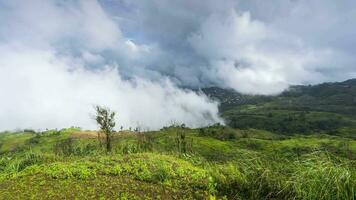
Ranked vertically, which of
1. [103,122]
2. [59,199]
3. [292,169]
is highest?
[103,122]

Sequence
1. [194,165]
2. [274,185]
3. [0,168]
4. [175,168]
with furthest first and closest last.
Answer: [0,168], [194,165], [175,168], [274,185]

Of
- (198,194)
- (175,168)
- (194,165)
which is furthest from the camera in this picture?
(194,165)

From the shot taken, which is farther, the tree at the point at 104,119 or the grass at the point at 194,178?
the tree at the point at 104,119

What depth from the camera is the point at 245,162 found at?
1723cm

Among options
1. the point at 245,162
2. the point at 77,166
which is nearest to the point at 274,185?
the point at 245,162

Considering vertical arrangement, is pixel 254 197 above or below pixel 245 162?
below

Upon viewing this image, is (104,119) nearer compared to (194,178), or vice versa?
(194,178)

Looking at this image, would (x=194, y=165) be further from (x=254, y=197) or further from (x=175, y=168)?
(x=254, y=197)

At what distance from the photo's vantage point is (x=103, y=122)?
50.2 m

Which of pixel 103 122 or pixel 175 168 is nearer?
pixel 175 168

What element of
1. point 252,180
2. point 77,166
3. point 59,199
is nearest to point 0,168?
point 77,166

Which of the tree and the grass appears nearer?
the grass

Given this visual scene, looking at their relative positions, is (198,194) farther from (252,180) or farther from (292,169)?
(292,169)

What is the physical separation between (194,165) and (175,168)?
2.77 meters
